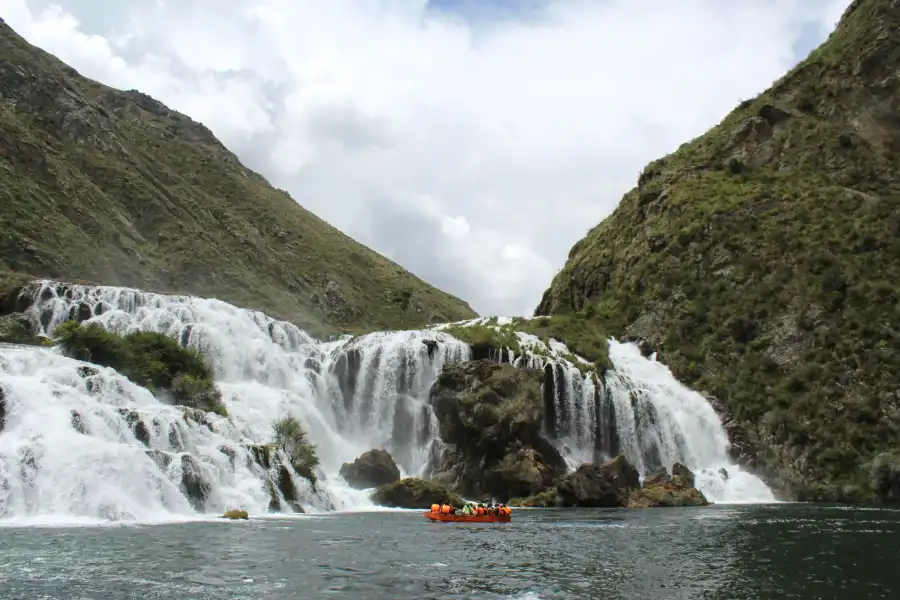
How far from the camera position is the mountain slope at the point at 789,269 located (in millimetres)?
64312

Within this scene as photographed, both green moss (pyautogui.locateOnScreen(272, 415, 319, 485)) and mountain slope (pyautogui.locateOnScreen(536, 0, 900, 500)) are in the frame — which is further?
mountain slope (pyautogui.locateOnScreen(536, 0, 900, 500))

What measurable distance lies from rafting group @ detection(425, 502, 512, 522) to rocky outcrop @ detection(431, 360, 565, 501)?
12192 millimetres

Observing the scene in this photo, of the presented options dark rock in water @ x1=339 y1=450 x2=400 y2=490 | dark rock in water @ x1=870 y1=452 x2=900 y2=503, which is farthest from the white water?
dark rock in water @ x1=870 y1=452 x2=900 y2=503

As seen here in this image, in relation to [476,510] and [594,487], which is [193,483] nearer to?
[476,510]

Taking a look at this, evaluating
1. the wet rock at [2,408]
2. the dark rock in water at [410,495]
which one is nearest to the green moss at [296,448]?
the dark rock in water at [410,495]

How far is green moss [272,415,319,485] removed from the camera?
45562 millimetres

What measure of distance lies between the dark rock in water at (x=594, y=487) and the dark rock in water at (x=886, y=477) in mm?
19054

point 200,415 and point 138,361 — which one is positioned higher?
point 138,361

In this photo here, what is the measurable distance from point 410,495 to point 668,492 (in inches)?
693

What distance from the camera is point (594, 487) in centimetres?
5144

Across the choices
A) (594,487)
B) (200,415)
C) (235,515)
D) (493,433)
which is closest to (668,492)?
(594,487)

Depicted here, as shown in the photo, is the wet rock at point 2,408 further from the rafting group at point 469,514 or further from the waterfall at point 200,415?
the rafting group at point 469,514

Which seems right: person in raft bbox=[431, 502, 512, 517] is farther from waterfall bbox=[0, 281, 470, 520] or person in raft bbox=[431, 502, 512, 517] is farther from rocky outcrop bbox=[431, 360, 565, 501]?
rocky outcrop bbox=[431, 360, 565, 501]

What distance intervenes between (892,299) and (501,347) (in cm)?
3397
